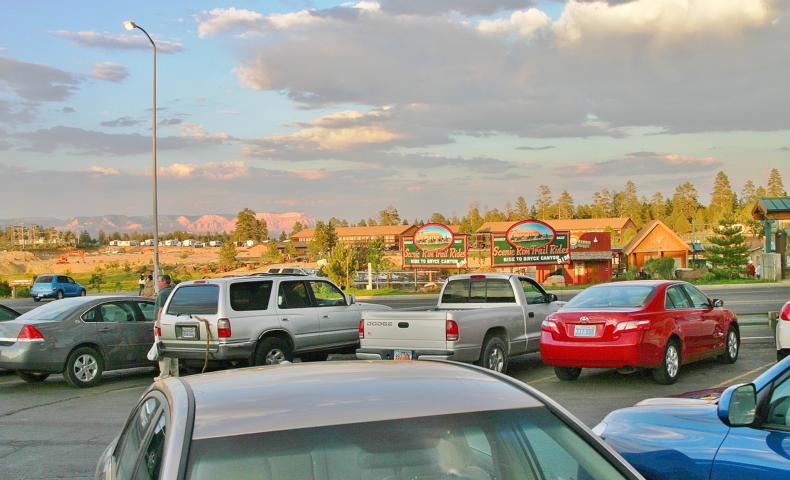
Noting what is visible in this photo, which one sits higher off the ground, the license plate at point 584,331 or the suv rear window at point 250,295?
the suv rear window at point 250,295

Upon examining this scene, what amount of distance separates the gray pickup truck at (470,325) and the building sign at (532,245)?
117 ft

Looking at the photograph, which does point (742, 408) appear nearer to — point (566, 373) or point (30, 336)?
point (566, 373)

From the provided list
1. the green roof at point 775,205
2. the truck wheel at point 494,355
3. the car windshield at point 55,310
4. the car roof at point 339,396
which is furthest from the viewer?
the green roof at point 775,205

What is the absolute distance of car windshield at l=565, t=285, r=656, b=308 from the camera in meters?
12.5

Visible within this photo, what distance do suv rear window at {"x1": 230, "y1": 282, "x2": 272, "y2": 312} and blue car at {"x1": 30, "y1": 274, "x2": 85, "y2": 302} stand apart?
4066cm

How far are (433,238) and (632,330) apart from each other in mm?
40545

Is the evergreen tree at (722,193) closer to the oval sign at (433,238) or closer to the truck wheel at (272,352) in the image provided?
the oval sign at (433,238)

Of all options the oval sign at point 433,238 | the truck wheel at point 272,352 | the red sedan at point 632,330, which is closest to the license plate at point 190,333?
the truck wheel at point 272,352

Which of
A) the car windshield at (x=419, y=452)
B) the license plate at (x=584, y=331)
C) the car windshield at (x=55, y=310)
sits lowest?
the license plate at (x=584, y=331)

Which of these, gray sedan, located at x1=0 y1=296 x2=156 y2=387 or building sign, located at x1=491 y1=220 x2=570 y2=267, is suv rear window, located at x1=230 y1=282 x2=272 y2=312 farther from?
building sign, located at x1=491 y1=220 x2=570 y2=267

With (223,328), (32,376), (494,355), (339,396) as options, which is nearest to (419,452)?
(339,396)

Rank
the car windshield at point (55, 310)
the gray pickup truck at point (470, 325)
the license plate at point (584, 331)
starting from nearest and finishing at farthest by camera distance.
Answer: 1. the license plate at point (584, 331)
2. the gray pickup truck at point (470, 325)
3. the car windshield at point (55, 310)

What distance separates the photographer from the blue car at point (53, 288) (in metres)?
51.9

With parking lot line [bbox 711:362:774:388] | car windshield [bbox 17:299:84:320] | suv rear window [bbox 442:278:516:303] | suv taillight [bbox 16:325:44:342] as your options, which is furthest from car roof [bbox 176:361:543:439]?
car windshield [bbox 17:299:84:320]
